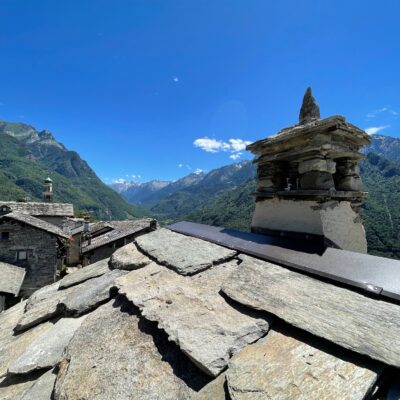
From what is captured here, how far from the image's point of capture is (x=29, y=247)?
20.4 metres

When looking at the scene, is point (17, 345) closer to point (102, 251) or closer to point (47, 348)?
point (47, 348)

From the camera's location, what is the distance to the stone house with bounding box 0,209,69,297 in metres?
19.7

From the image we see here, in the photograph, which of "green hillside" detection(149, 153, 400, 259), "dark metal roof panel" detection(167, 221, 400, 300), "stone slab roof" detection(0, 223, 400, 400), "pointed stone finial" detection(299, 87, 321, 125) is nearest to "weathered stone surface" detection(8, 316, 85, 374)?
"stone slab roof" detection(0, 223, 400, 400)

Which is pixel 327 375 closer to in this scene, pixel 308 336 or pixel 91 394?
pixel 308 336

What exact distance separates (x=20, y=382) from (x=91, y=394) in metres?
0.73

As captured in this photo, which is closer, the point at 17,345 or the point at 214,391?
the point at 214,391

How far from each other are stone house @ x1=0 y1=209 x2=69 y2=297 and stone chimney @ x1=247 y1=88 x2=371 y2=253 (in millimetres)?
21791

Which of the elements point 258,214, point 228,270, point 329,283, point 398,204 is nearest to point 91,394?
point 228,270

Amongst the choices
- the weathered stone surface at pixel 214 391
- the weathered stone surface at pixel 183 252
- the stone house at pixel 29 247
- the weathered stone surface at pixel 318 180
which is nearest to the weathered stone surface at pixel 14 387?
the weathered stone surface at pixel 214 391

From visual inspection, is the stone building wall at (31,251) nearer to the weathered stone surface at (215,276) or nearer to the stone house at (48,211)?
the stone house at (48,211)

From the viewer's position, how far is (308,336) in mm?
1321

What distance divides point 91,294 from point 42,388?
33.5 inches

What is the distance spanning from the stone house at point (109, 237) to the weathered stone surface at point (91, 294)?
2211 centimetres

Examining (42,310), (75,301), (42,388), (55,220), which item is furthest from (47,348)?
(55,220)
